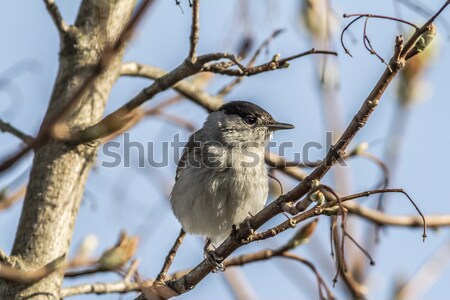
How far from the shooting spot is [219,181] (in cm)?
464

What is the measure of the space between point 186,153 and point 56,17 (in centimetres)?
176

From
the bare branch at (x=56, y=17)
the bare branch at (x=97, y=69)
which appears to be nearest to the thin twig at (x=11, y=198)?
the bare branch at (x=56, y=17)

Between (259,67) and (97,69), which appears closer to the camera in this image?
(97,69)

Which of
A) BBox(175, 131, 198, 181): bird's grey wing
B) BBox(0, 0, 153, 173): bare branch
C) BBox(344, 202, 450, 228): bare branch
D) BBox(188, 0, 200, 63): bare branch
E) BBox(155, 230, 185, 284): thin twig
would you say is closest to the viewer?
BBox(0, 0, 153, 173): bare branch

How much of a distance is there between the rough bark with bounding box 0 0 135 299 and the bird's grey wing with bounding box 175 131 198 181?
120cm

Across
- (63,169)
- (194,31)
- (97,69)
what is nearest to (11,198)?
(63,169)

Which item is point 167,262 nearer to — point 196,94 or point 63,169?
point 63,169

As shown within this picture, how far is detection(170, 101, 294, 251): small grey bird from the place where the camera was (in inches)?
183

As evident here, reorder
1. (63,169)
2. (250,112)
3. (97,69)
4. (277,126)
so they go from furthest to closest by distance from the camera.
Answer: (250,112) → (277,126) → (63,169) → (97,69)

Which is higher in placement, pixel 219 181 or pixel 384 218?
pixel 219 181

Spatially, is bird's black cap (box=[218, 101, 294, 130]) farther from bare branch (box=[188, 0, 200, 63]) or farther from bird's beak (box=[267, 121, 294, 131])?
bare branch (box=[188, 0, 200, 63])

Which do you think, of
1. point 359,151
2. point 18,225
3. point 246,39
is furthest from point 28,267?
point 359,151

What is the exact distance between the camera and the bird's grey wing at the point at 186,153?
512cm

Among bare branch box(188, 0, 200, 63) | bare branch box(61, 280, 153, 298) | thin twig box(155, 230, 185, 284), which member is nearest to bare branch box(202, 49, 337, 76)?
bare branch box(188, 0, 200, 63)
